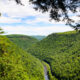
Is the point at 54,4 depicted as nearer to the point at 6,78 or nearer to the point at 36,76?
A: the point at 6,78

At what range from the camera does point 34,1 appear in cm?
587

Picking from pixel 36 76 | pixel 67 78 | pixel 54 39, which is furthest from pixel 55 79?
pixel 54 39

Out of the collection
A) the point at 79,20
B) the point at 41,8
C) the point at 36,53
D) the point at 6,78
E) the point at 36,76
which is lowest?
the point at 36,53

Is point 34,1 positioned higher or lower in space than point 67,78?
higher

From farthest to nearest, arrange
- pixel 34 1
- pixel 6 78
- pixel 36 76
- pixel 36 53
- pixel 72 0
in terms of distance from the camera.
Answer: pixel 36 53, pixel 36 76, pixel 6 78, pixel 34 1, pixel 72 0

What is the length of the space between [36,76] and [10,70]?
4617 centimetres

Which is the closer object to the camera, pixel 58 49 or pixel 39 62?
pixel 39 62

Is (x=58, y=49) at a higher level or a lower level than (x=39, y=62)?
higher

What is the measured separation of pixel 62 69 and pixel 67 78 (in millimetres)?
13114

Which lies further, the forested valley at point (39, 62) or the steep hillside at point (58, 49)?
the steep hillside at point (58, 49)

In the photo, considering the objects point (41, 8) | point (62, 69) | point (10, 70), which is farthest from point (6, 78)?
point (62, 69)

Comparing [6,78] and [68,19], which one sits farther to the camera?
[6,78]

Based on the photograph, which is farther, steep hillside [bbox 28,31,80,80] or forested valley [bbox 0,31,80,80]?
steep hillside [bbox 28,31,80,80]

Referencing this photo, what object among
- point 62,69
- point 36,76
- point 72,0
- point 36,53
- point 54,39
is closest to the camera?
point 72,0
